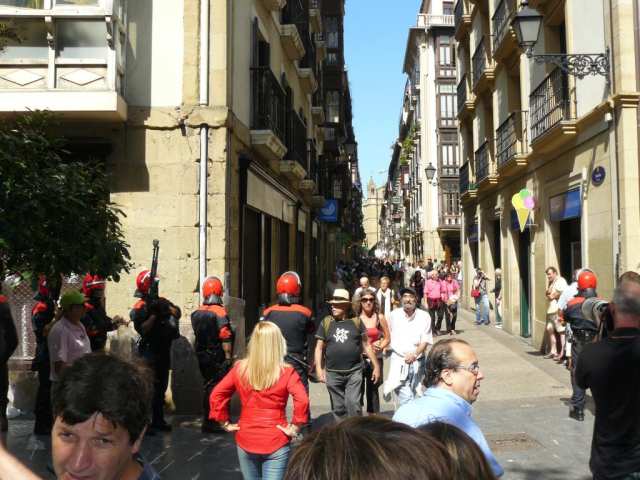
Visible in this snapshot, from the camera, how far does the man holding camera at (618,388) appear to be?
3.48 metres

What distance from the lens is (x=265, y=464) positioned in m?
3.88

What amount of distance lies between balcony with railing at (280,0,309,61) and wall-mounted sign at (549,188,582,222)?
23.4 feet

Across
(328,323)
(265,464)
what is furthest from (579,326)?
(265,464)

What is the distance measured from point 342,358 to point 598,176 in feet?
21.6

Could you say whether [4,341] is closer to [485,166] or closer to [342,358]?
[342,358]

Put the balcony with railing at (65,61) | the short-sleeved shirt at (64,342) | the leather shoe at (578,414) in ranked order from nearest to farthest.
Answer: the short-sleeved shirt at (64,342)
the leather shoe at (578,414)
the balcony with railing at (65,61)

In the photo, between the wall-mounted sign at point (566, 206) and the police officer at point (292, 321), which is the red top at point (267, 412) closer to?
the police officer at point (292, 321)

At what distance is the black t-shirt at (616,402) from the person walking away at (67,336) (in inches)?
193

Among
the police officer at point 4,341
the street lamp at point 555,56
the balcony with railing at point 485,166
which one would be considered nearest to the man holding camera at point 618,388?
the police officer at point 4,341

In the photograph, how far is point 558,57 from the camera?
9.95 metres

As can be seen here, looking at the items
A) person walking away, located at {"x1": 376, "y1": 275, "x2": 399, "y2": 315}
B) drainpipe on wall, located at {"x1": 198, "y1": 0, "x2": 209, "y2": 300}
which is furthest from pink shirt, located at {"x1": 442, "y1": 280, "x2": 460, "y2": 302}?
drainpipe on wall, located at {"x1": 198, "y1": 0, "x2": 209, "y2": 300}

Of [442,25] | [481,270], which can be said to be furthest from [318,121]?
[442,25]

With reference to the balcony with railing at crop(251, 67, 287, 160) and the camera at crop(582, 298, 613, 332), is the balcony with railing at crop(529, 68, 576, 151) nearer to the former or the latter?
the balcony with railing at crop(251, 67, 287, 160)

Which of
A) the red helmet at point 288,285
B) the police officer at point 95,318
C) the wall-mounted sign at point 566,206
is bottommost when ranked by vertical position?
the police officer at point 95,318
